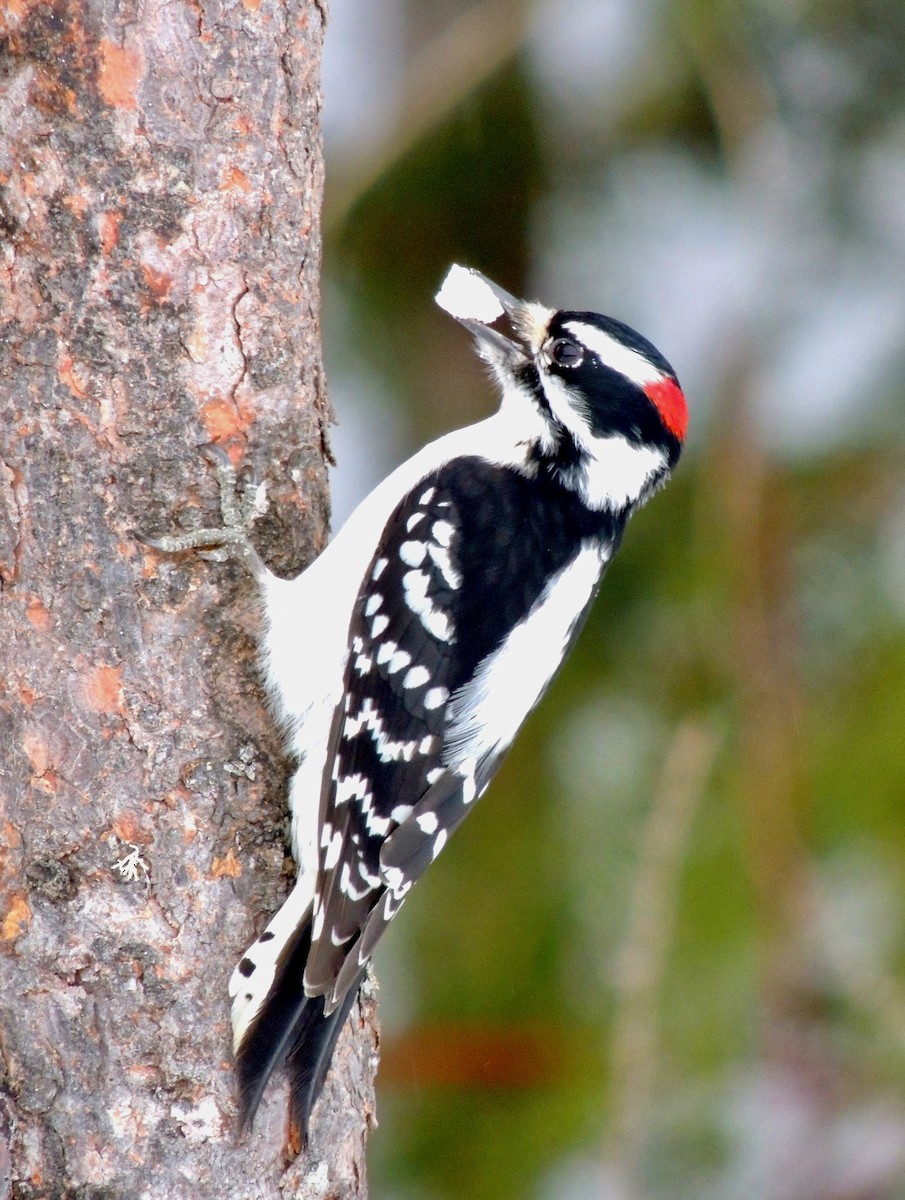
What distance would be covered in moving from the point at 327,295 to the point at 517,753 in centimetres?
146

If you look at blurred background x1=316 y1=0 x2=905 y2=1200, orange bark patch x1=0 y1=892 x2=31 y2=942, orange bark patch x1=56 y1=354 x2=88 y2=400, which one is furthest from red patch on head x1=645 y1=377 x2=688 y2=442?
orange bark patch x1=0 y1=892 x2=31 y2=942

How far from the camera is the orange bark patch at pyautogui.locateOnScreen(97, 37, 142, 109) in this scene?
2.13 meters

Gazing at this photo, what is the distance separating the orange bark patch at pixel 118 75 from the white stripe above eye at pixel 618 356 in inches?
38.6

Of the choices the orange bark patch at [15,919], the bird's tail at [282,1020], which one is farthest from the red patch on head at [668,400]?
the orange bark patch at [15,919]

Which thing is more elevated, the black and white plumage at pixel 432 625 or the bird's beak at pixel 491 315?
the bird's beak at pixel 491 315

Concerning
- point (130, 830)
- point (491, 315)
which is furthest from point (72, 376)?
point (491, 315)

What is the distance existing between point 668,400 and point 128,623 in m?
1.18

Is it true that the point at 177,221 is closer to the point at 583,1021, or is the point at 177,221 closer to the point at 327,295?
the point at 327,295

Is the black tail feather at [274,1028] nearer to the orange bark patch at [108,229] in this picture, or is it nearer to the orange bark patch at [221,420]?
the orange bark patch at [221,420]

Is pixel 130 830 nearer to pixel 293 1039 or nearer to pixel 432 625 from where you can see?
pixel 293 1039

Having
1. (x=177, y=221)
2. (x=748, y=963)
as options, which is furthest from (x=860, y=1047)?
(x=177, y=221)

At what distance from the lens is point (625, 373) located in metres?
2.62

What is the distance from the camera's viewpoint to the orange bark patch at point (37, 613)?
2.14m

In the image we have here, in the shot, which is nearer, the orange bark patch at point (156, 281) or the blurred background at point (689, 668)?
the orange bark patch at point (156, 281)
